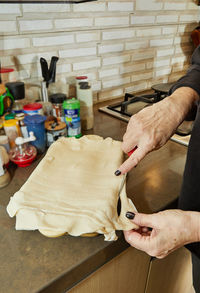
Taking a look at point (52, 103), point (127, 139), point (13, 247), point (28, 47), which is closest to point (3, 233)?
point (13, 247)

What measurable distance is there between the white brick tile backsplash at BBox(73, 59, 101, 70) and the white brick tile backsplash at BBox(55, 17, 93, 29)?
0.16 m

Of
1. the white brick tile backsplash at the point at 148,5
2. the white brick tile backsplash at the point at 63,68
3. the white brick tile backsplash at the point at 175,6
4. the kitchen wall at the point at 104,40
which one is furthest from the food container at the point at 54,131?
the white brick tile backsplash at the point at 175,6

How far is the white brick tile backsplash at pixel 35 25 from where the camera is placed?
2.97ft

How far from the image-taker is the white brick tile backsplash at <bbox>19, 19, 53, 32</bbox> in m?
0.91

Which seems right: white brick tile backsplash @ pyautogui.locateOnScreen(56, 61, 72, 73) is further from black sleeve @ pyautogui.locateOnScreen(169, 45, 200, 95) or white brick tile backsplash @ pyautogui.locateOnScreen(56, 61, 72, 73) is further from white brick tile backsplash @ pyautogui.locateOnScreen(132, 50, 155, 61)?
black sleeve @ pyautogui.locateOnScreen(169, 45, 200, 95)

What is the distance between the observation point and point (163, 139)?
584 millimetres

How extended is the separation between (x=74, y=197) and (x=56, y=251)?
0.38 feet

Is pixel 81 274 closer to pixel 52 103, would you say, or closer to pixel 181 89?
pixel 181 89

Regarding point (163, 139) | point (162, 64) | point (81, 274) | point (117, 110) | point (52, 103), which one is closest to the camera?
point (81, 274)

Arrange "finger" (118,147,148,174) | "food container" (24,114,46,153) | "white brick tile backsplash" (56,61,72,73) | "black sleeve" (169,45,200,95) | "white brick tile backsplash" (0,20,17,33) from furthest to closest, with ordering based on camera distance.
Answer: "white brick tile backsplash" (56,61,72,73) → "white brick tile backsplash" (0,20,17,33) → "food container" (24,114,46,153) → "black sleeve" (169,45,200,95) → "finger" (118,147,148,174)

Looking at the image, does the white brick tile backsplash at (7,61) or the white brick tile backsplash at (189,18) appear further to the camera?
the white brick tile backsplash at (189,18)

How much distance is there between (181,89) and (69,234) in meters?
0.49

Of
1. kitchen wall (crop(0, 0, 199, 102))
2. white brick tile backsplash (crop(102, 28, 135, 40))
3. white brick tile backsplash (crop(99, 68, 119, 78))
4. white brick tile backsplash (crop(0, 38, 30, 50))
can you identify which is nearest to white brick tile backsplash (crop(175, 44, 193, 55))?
kitchen wall (crop(0, 0, 199, 102))

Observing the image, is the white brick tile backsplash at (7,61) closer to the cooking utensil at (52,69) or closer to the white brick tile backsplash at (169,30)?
the cooking utensil at (52,69)
